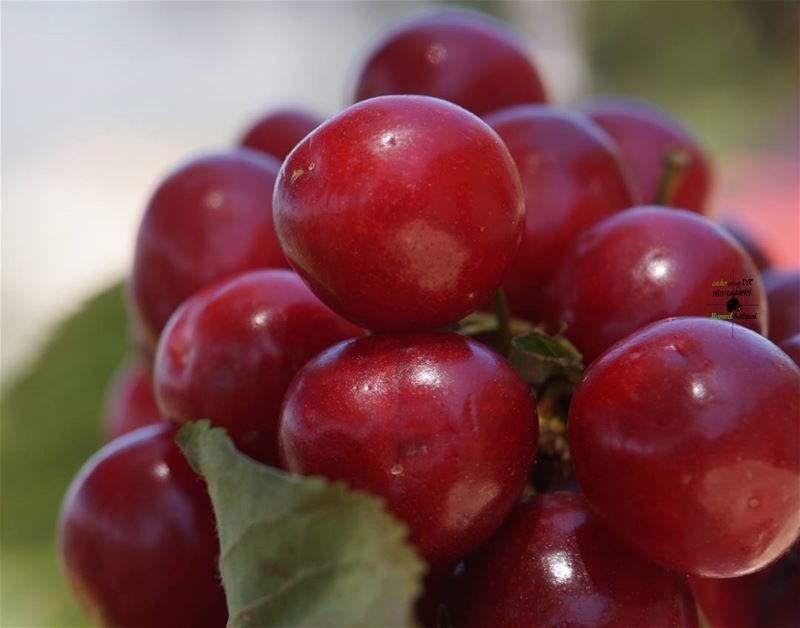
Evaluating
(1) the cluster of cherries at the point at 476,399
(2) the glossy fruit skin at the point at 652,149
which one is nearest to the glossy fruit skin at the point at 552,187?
(1) the cluster of cherries at the point at 476,399

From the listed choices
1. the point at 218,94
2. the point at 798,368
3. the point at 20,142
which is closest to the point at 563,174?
the point at 798,368

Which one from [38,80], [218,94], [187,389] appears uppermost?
[187,389]

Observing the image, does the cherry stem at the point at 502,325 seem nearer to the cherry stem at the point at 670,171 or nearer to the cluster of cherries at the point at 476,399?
the cluster of cherries at the point at 476,399

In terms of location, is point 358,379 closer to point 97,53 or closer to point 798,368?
point 798,368

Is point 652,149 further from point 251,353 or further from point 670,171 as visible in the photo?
point 251,353

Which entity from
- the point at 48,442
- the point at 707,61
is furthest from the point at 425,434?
the point at 707,61
